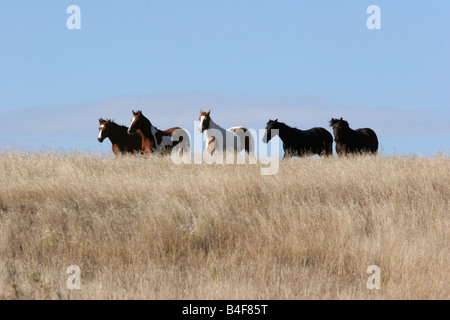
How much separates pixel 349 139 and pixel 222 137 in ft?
18.5

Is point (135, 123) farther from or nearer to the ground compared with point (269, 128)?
farther from the ground

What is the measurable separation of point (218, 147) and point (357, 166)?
5446 mm

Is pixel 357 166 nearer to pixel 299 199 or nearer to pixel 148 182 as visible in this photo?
pixel 299 199

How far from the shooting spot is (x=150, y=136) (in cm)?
1989

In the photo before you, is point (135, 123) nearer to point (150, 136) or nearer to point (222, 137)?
point (150, 136)

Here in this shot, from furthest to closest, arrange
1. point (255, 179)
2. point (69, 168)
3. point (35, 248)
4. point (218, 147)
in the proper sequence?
point (218, 147), point (69, 168), point (255, 179), point (35, 248)

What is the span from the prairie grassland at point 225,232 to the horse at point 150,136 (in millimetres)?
3750

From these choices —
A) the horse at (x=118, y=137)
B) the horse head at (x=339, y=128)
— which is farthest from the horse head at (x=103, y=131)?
the horse head at (x=339, y=128)

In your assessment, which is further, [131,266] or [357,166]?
[357,166]

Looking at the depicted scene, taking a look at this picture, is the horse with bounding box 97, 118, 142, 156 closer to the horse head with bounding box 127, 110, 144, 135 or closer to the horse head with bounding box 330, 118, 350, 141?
the horse head with bounding box 127, 110, 144, 135

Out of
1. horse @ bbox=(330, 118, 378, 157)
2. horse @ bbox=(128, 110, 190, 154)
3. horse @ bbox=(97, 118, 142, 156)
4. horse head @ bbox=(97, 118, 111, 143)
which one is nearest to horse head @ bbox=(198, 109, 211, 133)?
horse @ bbox=(128, 110, 190, 154)

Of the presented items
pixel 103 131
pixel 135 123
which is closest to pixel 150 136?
pixel 135 123
